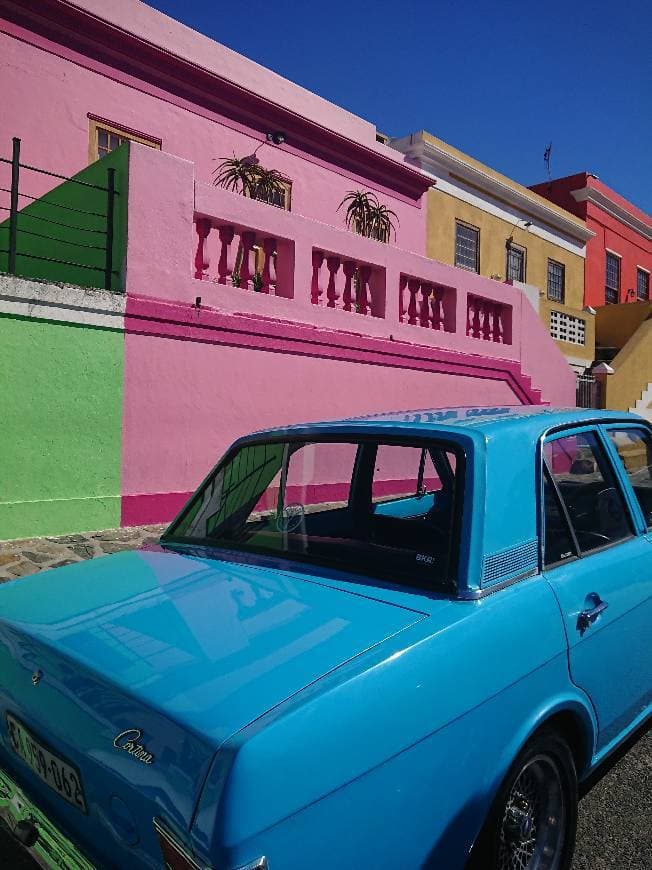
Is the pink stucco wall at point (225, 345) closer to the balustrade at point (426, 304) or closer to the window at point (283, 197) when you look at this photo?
the balustrade at point (426, 304)

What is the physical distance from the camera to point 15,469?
582cm

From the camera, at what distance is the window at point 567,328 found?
15.0m

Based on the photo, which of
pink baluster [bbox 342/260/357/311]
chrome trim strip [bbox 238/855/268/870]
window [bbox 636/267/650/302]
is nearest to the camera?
chrome trim strip [bbox 238/855/268/870]

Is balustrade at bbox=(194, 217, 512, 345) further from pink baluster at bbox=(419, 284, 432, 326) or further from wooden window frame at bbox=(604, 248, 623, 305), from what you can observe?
wooden window frame at bbox=(604, 248, 623, 305)

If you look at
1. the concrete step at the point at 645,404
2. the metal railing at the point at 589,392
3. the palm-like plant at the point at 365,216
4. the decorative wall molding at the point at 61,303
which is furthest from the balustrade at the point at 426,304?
the concrete step at the point at 645,404

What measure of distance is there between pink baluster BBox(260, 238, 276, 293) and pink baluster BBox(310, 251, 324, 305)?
52cm

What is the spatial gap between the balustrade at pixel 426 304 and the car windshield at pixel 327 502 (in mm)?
6389

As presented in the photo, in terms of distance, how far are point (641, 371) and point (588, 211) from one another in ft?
22.3

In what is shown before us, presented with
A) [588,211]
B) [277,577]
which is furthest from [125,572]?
[588,211]

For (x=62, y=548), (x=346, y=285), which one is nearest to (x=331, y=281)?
(x=346, y=285)

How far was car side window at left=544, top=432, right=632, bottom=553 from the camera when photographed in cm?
259

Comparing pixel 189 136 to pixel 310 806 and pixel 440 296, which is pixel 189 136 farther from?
pixel 310 806

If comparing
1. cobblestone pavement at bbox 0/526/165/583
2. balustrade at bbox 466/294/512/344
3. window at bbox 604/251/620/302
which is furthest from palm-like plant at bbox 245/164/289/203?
window at bbox 604/251/620/302

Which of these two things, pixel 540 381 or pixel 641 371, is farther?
pixel 641 371
